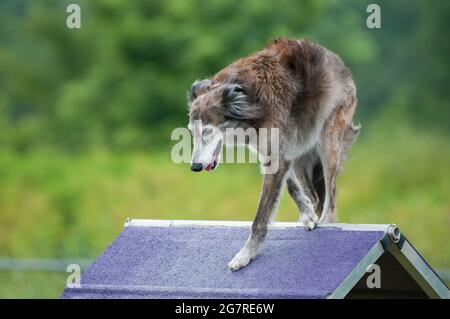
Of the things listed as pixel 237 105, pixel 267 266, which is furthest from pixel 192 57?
pixel 267 266

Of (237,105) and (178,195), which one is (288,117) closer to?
(237,105)

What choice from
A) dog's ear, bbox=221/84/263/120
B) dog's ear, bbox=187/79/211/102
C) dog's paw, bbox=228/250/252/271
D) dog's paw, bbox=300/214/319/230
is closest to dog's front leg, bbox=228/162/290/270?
dog's paw, bbox=228/250/252/271

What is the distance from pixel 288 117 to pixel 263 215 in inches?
28.8

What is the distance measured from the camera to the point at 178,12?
1680 cm

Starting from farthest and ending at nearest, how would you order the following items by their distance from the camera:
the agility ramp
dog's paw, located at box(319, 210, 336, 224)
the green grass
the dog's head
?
the green grass, dog's paw, located at box(319, 210, 336, 224), the dog's head, the agility ramp

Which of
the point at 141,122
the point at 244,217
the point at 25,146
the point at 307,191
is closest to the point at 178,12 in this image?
the point at 141,122

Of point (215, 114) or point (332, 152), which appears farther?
point (332, 152)

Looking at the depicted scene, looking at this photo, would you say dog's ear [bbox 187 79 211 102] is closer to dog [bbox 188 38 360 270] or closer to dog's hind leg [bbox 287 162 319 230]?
dog [bbox 188 38 360 270]

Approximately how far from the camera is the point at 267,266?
5.79 m

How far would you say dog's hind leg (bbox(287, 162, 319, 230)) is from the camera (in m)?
6.27

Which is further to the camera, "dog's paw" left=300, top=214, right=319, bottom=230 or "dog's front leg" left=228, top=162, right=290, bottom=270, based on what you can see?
"dog's paw" left=300, top=214, right=319, bottom=230

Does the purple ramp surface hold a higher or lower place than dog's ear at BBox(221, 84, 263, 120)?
lower

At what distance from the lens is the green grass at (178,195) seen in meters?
12.9

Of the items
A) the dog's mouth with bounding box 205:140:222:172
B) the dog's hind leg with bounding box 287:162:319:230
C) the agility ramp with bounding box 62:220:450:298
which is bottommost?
the agility ramp with bounding box 62:220:450:298
